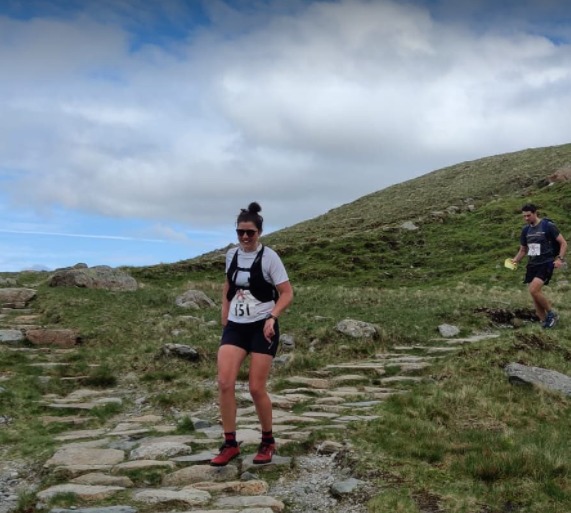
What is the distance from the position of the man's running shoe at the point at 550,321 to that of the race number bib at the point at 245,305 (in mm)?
10593

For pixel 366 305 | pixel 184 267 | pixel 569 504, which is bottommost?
pixel 569 504

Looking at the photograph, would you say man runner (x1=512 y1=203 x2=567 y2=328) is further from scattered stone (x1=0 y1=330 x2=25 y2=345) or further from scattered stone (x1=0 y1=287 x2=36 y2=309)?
scattered stone (x1=0 y1=287 x2=36 y2=309)

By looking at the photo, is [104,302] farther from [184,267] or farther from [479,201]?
[479,201]

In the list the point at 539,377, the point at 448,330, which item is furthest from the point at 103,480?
the point at 448,330

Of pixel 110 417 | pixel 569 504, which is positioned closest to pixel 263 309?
pixel 569 504

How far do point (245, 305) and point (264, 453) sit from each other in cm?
179

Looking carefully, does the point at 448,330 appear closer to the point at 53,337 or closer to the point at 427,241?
the point at 53,337

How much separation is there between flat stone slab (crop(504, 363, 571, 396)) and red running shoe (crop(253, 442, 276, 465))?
5164 mm

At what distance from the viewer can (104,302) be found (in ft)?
67.2

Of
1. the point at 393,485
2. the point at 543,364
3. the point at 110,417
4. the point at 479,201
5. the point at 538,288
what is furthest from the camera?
the point at 479,201

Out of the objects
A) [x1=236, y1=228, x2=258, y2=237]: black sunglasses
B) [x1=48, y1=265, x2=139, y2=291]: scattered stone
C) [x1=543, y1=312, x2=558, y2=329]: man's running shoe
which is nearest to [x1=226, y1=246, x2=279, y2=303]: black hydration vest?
[x1=236, y1=228, x2=258, y2=237]: black sunglasses

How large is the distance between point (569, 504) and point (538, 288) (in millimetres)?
10018

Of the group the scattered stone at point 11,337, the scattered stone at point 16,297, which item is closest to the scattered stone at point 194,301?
the scattered stone at point 11,337

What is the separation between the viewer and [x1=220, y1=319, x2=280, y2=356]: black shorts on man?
742 cm
